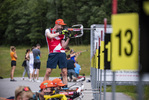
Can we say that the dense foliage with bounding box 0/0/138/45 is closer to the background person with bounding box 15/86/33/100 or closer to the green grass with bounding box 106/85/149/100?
the green grass with bounding box 106/85/149/100

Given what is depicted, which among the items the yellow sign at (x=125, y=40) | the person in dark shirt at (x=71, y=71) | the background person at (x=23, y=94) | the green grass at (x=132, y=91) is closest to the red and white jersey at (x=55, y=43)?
the green grass at (x=132, y=91)

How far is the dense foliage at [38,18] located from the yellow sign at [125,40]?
65.0m

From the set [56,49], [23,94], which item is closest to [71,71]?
[56,49]

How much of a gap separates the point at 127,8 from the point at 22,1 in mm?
32160

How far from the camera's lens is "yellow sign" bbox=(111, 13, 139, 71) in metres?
2.49

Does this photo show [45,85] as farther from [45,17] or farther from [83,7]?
[45,17]

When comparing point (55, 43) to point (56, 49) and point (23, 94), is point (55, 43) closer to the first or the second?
point (56, 49)

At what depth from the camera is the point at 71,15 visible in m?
73.8

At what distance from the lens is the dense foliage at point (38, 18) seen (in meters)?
69.9

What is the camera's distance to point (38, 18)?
252 ft

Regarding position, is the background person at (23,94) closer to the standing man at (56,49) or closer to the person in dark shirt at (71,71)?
the standing man at (56,49)

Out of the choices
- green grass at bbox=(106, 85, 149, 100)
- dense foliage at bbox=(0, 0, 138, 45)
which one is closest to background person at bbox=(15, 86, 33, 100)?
green grass at bbox=(106, 85, 149, 100)

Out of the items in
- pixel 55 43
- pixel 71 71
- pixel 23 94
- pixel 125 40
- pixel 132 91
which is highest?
pixel 125 40

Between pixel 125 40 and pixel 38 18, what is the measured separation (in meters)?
75.0
